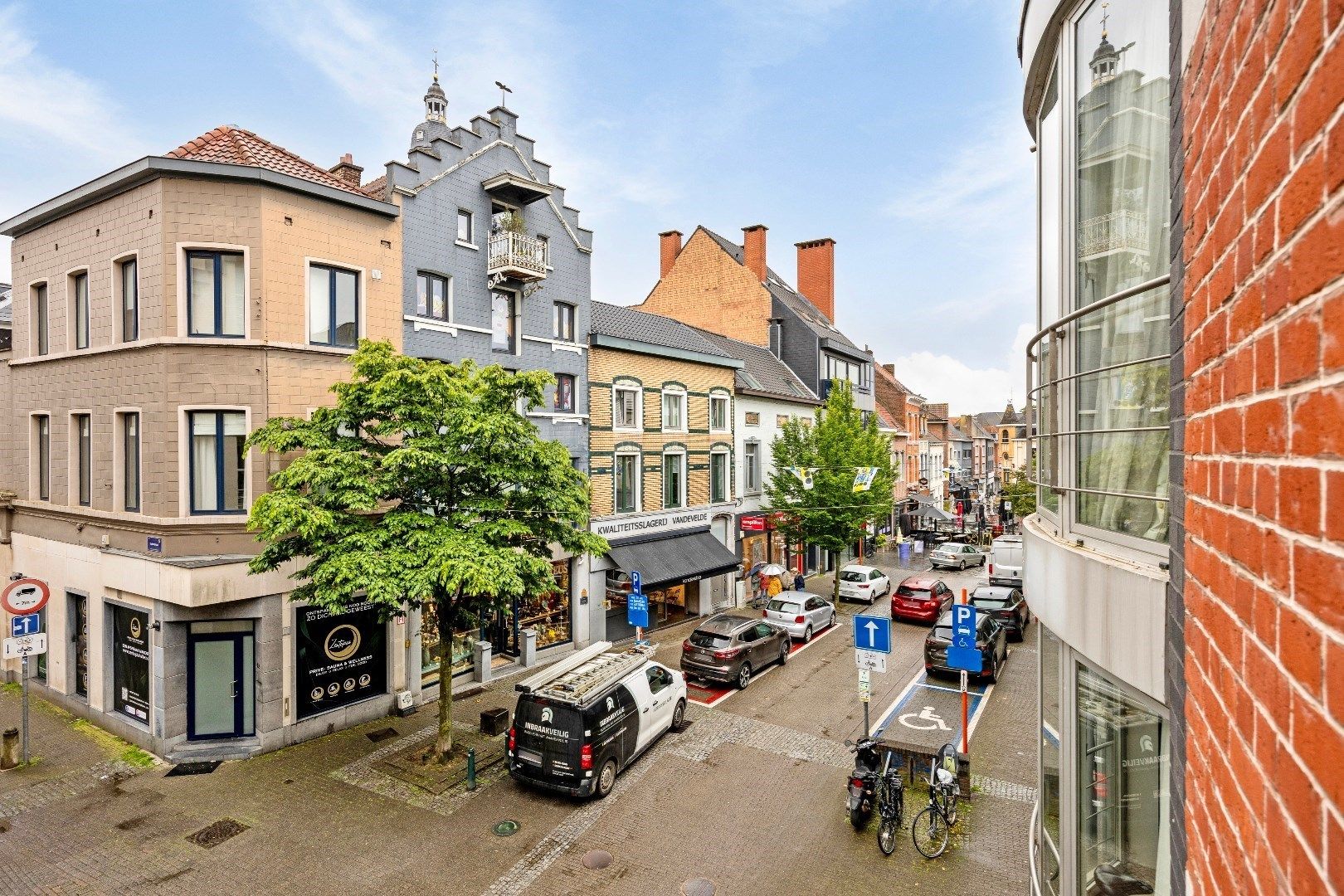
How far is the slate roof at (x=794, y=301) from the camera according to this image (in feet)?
116

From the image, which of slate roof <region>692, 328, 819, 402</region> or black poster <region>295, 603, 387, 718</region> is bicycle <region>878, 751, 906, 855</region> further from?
slate roof <region>692, 328, 819, 402</region>

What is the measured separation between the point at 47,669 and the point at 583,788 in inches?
559

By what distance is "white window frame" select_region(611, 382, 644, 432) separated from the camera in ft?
74.2

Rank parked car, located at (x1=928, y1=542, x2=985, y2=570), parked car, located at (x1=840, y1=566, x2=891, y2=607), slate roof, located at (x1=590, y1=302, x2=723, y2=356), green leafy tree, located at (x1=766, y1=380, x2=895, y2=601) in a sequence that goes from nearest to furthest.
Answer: slate roof, located at (x1=590, y1=302, x2=723, y2=356) < green leafy tree, located at (x1=766, y1=380, x2=895, y2=601) < parked car, located at (x1=840, y1=566, x2=891, y2=607) < parked car, located at (x1=928, y1=542, x2=985, y2=570)

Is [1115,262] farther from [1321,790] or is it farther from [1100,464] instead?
[1321,790]

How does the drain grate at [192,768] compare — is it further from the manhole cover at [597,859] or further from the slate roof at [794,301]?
the slate roof at [794,301]

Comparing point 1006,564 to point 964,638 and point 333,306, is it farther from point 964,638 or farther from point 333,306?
point 333,306

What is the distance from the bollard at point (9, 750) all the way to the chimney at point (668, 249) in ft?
102

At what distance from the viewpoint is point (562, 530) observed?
13953 mm

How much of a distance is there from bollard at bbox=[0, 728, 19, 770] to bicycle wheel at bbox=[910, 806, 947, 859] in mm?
15959

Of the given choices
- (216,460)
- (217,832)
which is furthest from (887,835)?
(216,460)

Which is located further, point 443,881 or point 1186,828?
point 443,881

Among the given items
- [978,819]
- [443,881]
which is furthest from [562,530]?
[978,819]

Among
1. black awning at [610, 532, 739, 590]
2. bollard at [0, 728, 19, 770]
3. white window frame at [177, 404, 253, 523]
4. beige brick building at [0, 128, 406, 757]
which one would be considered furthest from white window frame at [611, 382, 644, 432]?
bollard at [0, 728, 19, 770]
